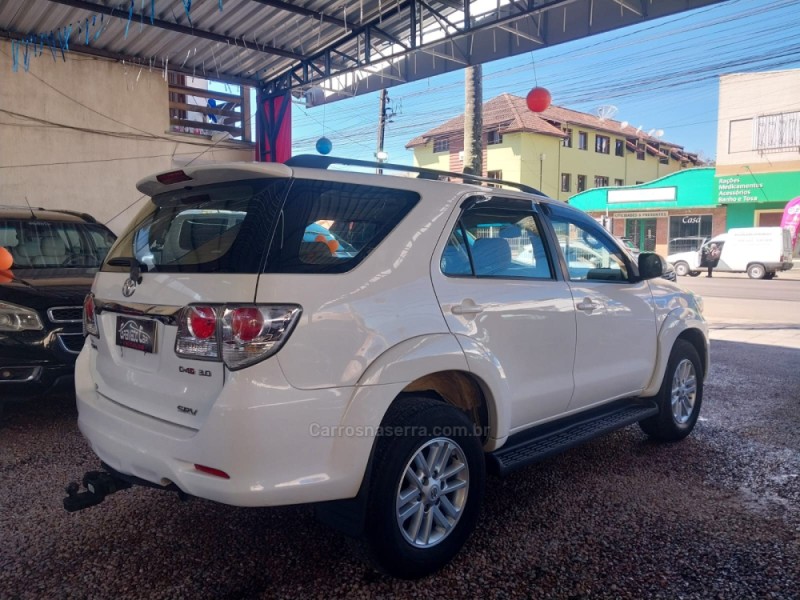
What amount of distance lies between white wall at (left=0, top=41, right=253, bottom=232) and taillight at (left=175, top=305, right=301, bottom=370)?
10.4 metres

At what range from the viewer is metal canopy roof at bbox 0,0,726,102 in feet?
29.5

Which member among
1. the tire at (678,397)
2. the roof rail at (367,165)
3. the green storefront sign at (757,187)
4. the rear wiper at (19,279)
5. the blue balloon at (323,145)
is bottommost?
the tire at (678,397)

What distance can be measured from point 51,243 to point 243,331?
178 inches

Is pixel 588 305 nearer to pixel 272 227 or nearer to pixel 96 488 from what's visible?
pixel 272 227

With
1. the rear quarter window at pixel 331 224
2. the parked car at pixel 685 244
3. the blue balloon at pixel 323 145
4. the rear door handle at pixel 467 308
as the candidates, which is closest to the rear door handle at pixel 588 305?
the rear door handle at pixel 467 308

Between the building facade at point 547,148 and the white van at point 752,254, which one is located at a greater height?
the building facade at point 547,148

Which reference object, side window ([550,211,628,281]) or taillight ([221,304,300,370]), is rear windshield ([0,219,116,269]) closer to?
taillight ([221,304,300,370])

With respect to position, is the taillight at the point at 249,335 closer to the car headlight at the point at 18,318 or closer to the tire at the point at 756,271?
the car headlight at the point at 18,318

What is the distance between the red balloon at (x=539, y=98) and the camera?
990cm

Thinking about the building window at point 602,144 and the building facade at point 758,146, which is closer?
the building facade at point 758,146

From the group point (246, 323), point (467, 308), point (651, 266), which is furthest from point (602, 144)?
point (246, 323)

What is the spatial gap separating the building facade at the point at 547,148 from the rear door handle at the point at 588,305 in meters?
32.5

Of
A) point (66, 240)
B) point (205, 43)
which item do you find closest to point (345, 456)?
point (66, 240)

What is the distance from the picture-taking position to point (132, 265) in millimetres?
2770
